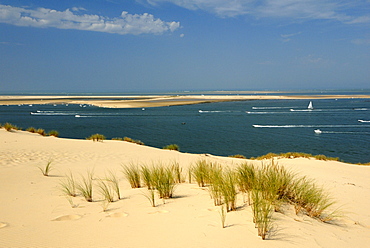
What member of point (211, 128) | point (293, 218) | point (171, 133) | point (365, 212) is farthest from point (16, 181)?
point (211, 128)

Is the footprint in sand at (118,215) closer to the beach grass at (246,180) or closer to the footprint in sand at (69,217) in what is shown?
the footprint in sand at (69,217)

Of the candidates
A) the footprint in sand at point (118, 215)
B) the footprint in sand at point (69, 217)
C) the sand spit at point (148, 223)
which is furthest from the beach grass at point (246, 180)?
the footprint in sand at point (69, 217)

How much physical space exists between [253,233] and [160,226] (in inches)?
48.1

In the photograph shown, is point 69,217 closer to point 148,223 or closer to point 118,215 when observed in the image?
point 118,215

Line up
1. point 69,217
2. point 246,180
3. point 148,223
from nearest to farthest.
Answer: point 148,223
point 69,217
point 246,180

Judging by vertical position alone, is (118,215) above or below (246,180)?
below

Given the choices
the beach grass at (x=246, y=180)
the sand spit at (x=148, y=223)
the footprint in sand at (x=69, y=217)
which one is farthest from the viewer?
the beach grass at (x=246, y=180)

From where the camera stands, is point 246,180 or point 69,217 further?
point 246,180

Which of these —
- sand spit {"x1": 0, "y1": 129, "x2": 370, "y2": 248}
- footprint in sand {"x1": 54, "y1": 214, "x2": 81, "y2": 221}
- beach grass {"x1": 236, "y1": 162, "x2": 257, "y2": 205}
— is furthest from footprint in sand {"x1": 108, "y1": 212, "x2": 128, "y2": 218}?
beach grass {"x1": 236, "y1": 162, "x2": 257, "y2": 205}

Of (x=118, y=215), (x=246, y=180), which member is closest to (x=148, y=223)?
(x=118, y=215)

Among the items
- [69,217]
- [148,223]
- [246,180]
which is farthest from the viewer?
[246,180]

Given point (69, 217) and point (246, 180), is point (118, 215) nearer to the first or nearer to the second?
point (69, 217)

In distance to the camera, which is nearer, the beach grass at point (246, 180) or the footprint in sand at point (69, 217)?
the footprint in sand at point (69, 217)

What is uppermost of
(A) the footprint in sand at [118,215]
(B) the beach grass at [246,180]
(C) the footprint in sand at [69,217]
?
(B) the beach grass at [246,180]
